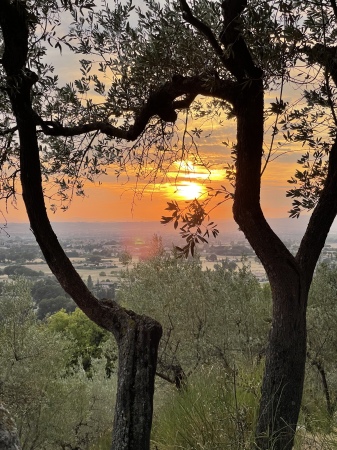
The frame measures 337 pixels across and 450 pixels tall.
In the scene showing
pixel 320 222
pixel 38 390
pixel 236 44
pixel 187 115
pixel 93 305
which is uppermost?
pixel 236 44

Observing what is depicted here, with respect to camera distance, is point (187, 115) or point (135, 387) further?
point (187, 115)

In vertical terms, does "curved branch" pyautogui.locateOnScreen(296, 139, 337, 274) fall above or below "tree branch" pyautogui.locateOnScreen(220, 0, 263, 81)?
below

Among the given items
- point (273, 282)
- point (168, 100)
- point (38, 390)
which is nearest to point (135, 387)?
point (273, 282)

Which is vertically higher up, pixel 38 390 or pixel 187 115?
pixel 187 115

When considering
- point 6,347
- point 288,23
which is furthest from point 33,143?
point 6,347

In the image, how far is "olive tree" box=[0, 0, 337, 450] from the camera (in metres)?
4.64

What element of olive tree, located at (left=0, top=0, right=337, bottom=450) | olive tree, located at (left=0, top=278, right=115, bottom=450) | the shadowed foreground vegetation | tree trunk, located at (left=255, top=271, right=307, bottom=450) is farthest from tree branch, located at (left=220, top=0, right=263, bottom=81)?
olive tree, located at (left=0, top=278, right=115, bottom=450)

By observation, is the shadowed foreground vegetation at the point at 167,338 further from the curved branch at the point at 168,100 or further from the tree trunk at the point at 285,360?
the curved branch at the point at 168,100

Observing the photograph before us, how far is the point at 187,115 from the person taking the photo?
553 cm

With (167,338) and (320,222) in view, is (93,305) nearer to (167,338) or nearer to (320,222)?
(320,222)

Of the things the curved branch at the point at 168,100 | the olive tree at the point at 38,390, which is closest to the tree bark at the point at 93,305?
the curved branch at the point at 168,100

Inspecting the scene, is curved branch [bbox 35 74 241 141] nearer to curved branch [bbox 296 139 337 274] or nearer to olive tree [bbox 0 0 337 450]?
olive tree [bbox 0 0 337 450]

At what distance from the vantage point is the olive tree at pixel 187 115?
464cm

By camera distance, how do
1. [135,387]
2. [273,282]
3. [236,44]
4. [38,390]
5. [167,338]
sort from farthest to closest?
[38,390], [167,338], [273,282], [236,44], [135,387]
